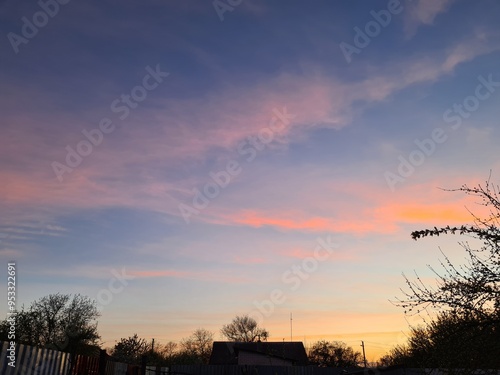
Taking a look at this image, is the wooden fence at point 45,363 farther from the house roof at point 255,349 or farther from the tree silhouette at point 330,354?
the tree silhouette at point 330,354

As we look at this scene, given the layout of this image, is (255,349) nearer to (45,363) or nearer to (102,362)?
(102,362)

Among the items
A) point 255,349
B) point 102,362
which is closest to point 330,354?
point 255,349

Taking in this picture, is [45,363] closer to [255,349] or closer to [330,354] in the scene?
[255,349]

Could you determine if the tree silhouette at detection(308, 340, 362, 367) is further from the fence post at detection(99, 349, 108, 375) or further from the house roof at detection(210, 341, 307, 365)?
the fence post at detection(99, 349, 108, 375)

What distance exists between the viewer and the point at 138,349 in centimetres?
6506

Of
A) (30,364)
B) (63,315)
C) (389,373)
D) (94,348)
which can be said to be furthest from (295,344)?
(30,364)

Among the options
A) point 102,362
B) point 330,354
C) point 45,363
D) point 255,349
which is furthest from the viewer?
point 330,354

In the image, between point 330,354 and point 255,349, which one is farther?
point 330,354

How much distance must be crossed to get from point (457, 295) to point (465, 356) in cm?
86

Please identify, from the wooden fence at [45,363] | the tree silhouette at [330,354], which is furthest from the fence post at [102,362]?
the tree silhouette at [330,354]

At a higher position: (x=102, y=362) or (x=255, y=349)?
(x=255, y=349)

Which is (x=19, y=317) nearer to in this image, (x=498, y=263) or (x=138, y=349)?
→ (x=138, y=349)

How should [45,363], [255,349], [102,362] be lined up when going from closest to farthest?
[45,363], [102,362], [255,349]

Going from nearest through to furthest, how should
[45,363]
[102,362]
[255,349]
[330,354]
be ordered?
[45,363] < [102,362] < [255,349] < [330,354]
